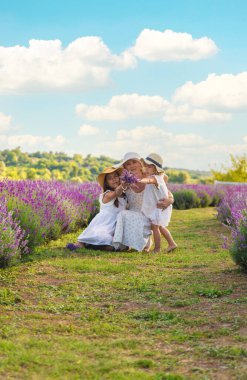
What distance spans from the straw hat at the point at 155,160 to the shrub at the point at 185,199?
10.9 m

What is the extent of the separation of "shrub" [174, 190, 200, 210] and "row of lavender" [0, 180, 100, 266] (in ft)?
22.8

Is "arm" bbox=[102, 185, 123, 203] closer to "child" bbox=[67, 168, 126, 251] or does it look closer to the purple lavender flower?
"child" bbox=[67, 168, 126, 251]

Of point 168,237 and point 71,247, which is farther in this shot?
point 168,237

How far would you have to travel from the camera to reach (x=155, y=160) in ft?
27.8

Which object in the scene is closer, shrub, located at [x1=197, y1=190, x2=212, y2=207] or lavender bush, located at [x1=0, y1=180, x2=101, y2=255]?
lavender bush, located at [x1=0, y1=180, x2=101, y2=255]

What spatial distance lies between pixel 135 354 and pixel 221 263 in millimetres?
3951

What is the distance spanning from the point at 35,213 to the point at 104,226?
4.35 feet

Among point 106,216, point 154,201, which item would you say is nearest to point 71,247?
point 106,216

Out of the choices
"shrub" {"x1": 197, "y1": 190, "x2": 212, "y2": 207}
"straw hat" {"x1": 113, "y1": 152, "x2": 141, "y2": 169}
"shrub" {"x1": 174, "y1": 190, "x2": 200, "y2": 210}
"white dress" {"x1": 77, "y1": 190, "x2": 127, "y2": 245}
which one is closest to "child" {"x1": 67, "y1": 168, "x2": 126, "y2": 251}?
"white dress" {"x1": 77, "y1": 190, "x2": 127, "y2": 245}

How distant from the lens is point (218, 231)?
12.1 metres

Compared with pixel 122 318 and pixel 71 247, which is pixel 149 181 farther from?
pixel 122 318

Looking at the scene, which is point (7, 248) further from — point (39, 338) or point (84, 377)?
point (84, 377)

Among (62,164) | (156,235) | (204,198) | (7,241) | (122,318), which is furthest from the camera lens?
(62,164)

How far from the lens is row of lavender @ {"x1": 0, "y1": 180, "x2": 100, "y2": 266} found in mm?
6438
